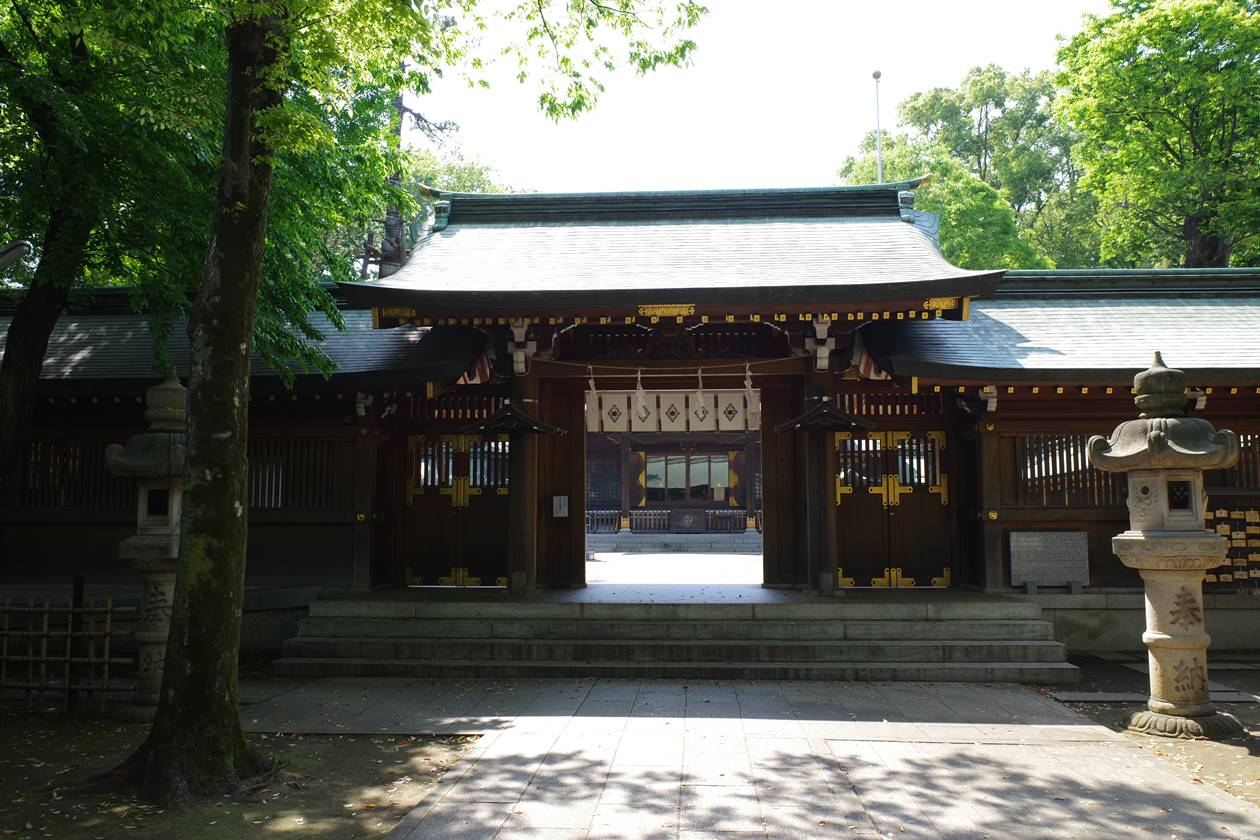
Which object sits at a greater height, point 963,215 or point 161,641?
point 963,215

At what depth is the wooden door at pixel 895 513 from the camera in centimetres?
1235

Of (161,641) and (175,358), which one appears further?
(175,358)

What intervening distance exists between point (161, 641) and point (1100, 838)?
7.68 metres

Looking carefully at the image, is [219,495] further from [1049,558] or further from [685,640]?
[1049,558]

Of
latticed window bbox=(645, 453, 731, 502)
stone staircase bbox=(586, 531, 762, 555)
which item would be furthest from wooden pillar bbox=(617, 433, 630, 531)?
stone staircase bbox=(586, 531, 762, 555)

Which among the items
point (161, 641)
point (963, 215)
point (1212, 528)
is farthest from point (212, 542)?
point (963, 215)

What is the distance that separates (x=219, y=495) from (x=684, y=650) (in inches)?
219

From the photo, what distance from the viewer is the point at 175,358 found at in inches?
513

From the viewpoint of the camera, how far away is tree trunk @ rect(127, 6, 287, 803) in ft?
19.5

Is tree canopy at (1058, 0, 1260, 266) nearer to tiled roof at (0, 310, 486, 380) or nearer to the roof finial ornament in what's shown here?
the roof finial ornament

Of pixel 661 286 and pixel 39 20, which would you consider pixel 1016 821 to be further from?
pixel 39 20

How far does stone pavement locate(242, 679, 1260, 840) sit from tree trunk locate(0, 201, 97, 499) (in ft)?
15.1

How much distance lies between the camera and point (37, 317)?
1014 cm

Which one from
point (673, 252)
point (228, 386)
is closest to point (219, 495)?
point (228, 386)
